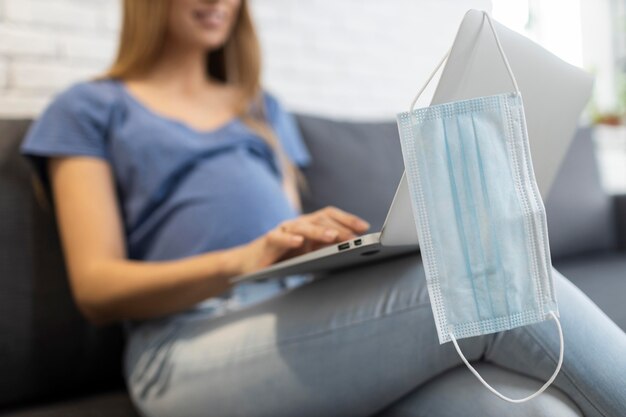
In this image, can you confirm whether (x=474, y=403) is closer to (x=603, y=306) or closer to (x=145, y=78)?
(x=603, y=306)

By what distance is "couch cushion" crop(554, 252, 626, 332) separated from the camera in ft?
3.72

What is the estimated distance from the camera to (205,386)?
0.84 m

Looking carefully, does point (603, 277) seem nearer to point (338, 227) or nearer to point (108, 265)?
point (338, 227)

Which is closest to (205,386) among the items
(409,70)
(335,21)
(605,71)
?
(335,21)

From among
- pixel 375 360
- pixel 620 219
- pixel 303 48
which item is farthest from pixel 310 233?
pixel 620 219

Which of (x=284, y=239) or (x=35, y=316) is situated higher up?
(x=284, y=239)

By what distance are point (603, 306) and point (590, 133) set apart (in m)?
0.98

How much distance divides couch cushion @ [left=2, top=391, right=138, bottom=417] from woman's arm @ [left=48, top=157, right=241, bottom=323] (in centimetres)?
13

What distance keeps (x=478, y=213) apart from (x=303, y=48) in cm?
142

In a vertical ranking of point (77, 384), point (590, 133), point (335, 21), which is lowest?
point (590, 133)

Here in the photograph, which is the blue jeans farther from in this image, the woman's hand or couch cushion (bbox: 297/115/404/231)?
couch cushion (bbox: 297/115/404/231)

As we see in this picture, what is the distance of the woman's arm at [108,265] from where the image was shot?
93 cm

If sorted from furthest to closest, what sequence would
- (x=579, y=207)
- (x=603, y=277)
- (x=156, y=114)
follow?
(x=579, y=207) → (x=603, y=277) → (x=156, y=114)

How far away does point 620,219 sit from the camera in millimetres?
1930
